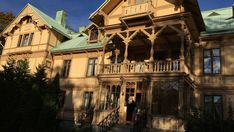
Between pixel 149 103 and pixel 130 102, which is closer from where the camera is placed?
pixel 149 103

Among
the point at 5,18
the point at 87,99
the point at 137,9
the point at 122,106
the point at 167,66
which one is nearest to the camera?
the point at 167,66

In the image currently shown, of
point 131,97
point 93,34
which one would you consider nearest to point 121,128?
point 131,97

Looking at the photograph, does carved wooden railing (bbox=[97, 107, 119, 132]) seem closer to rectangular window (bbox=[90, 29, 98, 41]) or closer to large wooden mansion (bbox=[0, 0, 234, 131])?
large wooden mansion (bbox=[0, 0, 234, 131])

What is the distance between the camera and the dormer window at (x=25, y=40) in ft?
106

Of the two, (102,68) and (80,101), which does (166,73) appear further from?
(80,101)

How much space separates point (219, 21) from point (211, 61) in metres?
4.54

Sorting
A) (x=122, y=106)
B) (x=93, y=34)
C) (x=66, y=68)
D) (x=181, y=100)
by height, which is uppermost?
(x=93, y=34)

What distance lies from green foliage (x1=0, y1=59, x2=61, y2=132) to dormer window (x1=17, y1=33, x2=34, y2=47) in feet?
33.3

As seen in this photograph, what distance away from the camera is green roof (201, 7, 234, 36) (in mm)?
21886

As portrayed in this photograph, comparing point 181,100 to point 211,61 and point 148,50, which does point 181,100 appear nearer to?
point 211,61

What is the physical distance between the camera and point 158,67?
2016cm

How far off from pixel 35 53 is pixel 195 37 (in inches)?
698

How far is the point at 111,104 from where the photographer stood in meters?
22.5

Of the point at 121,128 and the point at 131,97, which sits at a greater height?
the point at 131,97
